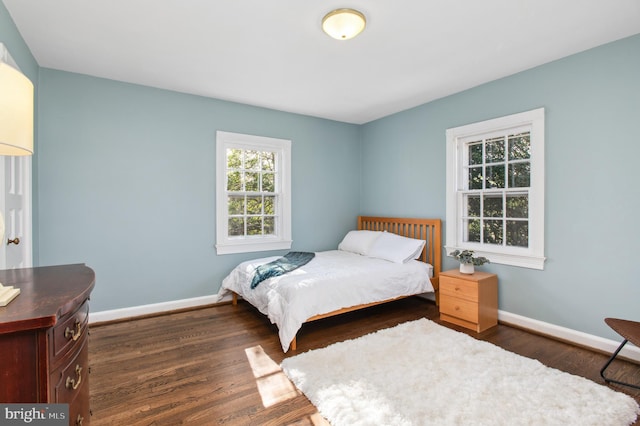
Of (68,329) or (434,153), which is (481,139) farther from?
(68,329)

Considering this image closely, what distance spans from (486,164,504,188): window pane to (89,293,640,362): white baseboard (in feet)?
4.48

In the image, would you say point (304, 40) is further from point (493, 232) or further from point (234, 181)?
point (493, 232)

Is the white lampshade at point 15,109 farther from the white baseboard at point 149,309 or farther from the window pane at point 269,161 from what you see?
the window pane at point 269,161

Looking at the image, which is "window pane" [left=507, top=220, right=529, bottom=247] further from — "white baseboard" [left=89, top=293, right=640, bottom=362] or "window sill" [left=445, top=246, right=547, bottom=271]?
"white baseboard" [left=89, top=293, right=640, bottom=362]

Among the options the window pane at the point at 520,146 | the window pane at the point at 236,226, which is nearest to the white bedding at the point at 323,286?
the window pane at the point at 236,226

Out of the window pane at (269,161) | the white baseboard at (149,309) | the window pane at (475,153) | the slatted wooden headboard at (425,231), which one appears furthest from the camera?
the window pane at (269,161)

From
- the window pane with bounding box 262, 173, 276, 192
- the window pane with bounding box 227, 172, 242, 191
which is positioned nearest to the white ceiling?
the window pane with bounding box 227, 172, 242, 191

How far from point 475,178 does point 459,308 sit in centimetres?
151

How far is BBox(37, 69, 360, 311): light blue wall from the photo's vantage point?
3.18 metres

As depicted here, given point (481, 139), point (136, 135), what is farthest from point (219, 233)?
point (481, 139)

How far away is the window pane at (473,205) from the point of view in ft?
12.4

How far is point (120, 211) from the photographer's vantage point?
3.47m

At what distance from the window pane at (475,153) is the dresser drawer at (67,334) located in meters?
3.85

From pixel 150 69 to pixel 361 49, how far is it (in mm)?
2050
